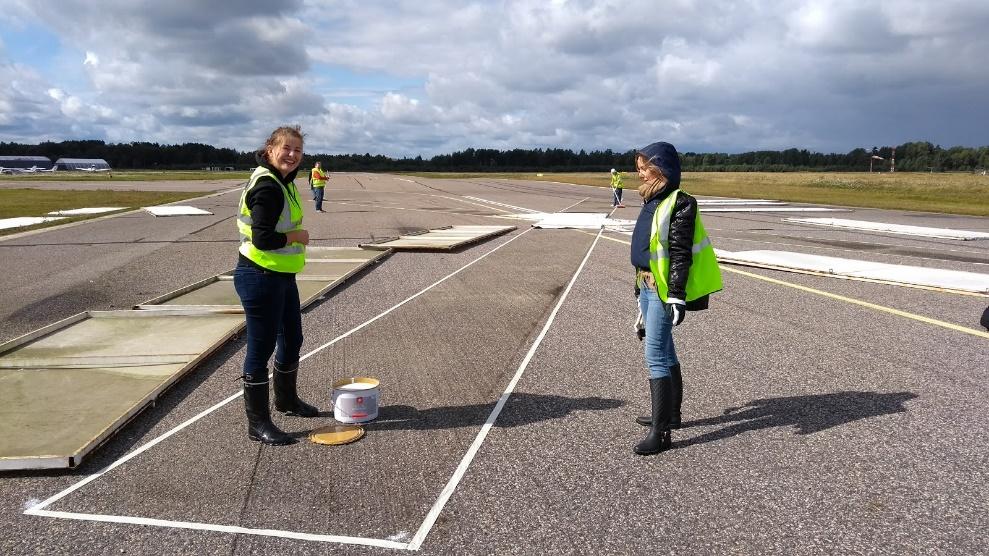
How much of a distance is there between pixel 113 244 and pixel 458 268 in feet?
31.7

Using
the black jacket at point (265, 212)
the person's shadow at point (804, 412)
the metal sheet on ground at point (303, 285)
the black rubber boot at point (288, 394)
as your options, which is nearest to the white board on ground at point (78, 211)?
the metal sheet on ground at point (303, 285)

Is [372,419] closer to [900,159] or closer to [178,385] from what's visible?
[178,385]

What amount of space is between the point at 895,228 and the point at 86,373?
22612mm

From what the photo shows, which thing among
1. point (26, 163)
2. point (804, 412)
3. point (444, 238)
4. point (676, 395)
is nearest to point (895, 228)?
point (444, 238)

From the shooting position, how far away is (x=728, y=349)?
7793mm

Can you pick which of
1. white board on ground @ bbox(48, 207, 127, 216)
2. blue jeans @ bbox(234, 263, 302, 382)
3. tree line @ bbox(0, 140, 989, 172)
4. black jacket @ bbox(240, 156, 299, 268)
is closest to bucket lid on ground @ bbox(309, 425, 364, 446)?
blue jeans @ bbox(234, 263, 302, 382)

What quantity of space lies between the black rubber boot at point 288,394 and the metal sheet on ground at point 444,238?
1049cm

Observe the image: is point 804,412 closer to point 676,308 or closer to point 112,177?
point 676,308

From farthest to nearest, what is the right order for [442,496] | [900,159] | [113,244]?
[900,159] < [113,244] < [442,496]

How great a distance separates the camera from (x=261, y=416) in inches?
201

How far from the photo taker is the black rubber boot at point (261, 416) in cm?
505

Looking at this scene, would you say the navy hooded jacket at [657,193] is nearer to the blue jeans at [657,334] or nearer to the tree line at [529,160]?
the blue jeans at [657,334]

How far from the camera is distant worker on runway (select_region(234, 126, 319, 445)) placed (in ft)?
15.7

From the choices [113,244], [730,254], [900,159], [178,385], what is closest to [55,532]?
[178,385]
